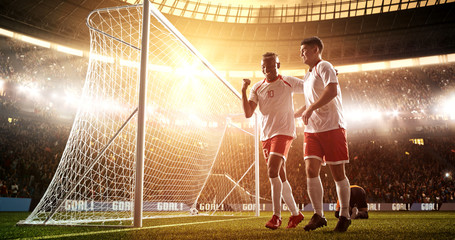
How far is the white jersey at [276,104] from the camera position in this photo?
369 centimetres

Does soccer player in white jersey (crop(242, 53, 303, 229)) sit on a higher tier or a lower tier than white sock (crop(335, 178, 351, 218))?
higher

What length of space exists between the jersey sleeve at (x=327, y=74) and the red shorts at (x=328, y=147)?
47 cm

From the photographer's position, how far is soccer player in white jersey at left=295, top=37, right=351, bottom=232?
119 inches

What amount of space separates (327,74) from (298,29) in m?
22.8

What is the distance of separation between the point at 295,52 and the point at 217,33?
651cm

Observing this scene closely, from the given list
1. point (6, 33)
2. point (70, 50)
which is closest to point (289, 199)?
point (6, 33)

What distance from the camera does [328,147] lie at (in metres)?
3.06

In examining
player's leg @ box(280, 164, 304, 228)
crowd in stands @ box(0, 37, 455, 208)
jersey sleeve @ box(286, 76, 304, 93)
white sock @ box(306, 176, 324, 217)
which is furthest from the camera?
crowd in stands @ box(0, 37, 455, 208)

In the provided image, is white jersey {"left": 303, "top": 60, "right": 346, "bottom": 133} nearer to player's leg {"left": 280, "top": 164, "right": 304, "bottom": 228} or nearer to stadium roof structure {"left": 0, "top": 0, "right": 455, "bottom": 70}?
player's leg {"left": 280, "top": 164, "right": 304, "bottom": 228}

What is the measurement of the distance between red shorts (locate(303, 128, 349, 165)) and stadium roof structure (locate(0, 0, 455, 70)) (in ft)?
66.0

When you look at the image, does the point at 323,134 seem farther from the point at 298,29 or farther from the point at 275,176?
the point at 298,29

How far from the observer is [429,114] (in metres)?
24.6

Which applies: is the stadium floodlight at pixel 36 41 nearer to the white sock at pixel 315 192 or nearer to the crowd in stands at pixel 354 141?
the crowd in stands at pixel 354 141

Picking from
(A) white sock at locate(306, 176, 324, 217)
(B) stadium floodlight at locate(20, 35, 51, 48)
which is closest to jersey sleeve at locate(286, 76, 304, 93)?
(A) white sock at locate(306, 176, 324, 217)
